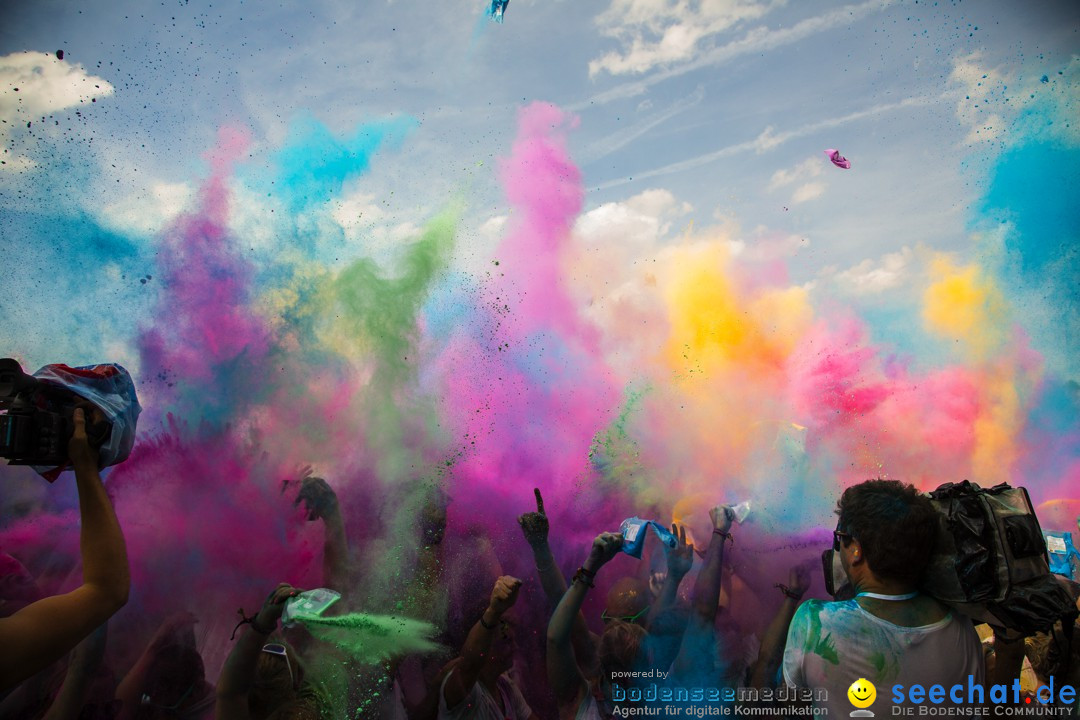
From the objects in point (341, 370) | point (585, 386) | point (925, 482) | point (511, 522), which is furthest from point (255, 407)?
point (925, 482)

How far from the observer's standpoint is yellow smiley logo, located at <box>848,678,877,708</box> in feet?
7.34

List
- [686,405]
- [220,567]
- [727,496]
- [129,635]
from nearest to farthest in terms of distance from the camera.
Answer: [129,635], [220,567], [727,496], [686,405]

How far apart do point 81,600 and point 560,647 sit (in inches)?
82.9

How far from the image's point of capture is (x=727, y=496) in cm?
563

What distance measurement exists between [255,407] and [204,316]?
0.85 metres

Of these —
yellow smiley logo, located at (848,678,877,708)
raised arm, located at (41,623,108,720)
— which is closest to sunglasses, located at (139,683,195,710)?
raised arm, located at (41,623,108,720)

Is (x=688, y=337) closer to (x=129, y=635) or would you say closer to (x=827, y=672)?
(x=827, y=672)

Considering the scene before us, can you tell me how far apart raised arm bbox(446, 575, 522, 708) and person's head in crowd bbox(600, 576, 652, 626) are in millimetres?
817

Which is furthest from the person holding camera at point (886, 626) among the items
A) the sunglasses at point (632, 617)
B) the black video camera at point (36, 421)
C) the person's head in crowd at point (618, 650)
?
the black video camera at point (36, 421)

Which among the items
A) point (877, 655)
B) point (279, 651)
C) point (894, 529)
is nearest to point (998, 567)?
point (894, 529)

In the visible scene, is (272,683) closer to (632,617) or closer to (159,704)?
(159,704)

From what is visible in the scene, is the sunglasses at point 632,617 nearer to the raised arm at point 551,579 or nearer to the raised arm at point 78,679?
the raised arm at point 551,579

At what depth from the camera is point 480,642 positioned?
313 cm

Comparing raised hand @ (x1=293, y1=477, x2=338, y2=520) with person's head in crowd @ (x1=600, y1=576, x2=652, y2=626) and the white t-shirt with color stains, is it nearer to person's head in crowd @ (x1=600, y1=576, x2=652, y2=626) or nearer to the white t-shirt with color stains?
person's head in crowd @ (x1=600, y1=576, x2=652, y2=626)
